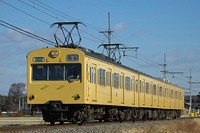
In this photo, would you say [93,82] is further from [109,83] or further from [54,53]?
[109,83]

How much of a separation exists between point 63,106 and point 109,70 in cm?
453

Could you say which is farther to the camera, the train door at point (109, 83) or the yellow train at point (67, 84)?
the train door at point (109, 83)

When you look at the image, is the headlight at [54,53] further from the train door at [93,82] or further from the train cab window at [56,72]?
the train door at [93,82]

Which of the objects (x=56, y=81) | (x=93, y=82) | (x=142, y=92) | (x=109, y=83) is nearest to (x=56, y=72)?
(x=56, y=81)

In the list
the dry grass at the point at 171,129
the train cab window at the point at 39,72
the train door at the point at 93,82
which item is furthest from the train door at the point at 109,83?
the train cab window at the point at 39,72

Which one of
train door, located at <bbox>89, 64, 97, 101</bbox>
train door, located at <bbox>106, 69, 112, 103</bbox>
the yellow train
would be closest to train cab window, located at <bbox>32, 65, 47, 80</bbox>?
the yellow train

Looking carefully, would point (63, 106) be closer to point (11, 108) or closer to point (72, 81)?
point (72, 81)

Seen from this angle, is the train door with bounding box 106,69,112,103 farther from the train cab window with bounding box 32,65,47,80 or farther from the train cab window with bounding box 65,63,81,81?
the train cab window with bounding box 32,65,47,80

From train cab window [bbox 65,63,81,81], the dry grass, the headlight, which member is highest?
the headlight

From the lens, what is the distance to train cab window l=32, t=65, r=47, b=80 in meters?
22.1

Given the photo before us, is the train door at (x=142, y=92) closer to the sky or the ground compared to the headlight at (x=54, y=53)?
closer to the ground

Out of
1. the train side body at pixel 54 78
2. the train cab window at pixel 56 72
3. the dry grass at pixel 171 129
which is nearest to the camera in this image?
the dry grass at pixel 171 129

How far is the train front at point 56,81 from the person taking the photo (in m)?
21.8

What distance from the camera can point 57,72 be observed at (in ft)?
72.5
